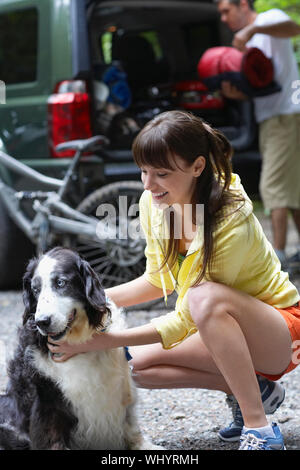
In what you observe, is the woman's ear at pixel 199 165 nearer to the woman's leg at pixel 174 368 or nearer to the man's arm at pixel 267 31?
the woman's leg at pixel 174 368

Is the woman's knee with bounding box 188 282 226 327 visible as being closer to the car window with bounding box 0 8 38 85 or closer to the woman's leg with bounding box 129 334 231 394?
the woman's leg with bounding box 129 334 231 394

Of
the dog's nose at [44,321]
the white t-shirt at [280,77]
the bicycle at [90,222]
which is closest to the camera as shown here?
the dog's nose at [44,321]

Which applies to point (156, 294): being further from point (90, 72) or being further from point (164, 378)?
point (90, 72)

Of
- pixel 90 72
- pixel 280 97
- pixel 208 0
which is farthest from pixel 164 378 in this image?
pixel 208 0

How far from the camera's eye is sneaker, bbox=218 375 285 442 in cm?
266

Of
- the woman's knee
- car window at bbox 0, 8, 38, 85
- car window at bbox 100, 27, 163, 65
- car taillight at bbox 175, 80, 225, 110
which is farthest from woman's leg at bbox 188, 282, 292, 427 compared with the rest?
car window at bbox 100, 27, 163, 65

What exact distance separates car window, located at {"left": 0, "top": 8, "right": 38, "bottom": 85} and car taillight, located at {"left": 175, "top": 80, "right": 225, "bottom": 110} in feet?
4.39

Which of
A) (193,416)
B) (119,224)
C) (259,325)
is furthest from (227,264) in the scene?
(119,224)

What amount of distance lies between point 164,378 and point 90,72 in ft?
8.46

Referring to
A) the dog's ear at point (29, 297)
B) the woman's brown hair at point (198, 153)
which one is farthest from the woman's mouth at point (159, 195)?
the dog's ear at point (29, 297)

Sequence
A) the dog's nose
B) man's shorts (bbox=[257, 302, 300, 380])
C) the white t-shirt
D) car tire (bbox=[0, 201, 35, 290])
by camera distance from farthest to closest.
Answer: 1. car tire (bbox=[0, 201, 35, 290])
2. the white t-shirt
3. man's shorts (bbox=[257, 302, 300, 380])
4. the dog's nose

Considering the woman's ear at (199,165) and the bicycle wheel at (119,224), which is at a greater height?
the woman's ear at (199,165)

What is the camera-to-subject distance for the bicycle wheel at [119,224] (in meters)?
4.61

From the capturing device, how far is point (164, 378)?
2697 millimetres
